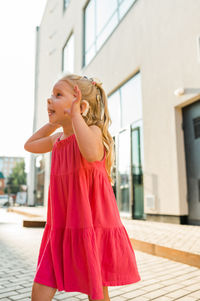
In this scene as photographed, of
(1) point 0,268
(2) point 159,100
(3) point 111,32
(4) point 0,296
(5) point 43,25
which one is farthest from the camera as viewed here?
(5) point 43,25

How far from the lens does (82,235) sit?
1282mm

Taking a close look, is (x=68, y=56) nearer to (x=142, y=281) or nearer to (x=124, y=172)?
(x=124, y=172)

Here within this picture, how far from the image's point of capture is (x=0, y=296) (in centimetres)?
219

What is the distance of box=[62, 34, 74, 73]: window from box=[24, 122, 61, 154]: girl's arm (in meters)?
12.8

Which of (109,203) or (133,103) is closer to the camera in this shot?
(109,203)

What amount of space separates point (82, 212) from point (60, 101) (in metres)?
0.57

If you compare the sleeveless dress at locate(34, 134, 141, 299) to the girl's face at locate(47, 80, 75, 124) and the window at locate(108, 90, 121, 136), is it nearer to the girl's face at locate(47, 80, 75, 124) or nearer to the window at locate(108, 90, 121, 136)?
the girl's face at locate(47, 80, 75, 124)

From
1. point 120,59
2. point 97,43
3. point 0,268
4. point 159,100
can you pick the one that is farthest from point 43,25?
point 0,268

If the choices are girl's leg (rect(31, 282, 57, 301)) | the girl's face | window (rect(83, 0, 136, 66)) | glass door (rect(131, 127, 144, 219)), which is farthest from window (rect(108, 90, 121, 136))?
girl's leg (rect(31, 282, 57, 301))

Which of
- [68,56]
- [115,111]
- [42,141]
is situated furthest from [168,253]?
[68,56]

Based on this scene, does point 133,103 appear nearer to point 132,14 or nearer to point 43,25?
point 132,14

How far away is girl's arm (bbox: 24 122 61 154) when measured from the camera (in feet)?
5.65

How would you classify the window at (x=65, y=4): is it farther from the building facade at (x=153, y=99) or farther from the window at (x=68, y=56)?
the building facade at (x=153, y=99)

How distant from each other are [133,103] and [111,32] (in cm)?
304
